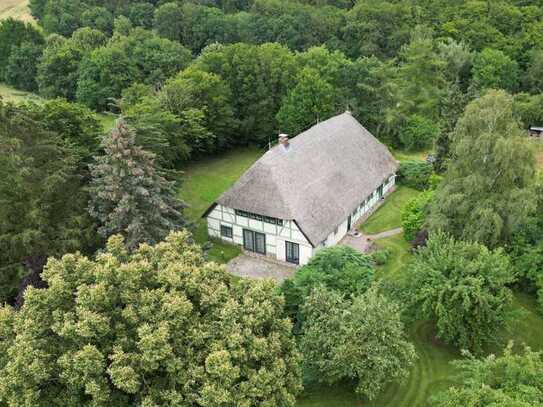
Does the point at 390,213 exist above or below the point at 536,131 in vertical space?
below

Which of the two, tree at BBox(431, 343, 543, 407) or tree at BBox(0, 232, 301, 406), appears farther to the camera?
tree at BBox(431, 343, 543, 407)

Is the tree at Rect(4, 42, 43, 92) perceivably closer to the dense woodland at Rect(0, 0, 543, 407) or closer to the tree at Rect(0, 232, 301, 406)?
the dense woodland at Rect(0, 0, 543, 407)

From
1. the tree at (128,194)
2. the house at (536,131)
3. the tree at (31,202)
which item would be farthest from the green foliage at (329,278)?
the house at (536,131)

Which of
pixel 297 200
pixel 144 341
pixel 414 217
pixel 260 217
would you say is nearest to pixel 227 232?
pixel 260 217

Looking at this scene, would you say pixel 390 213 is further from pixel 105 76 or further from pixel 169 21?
pixel 169 21

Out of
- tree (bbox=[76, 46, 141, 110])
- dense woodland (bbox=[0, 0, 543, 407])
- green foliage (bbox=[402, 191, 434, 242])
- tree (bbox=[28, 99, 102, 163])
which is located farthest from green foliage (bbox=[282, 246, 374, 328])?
tree (bbox=[76, 46, 141, 110])
